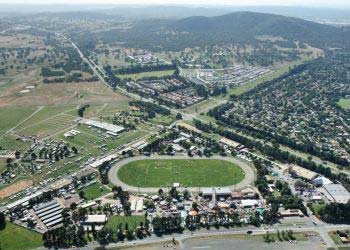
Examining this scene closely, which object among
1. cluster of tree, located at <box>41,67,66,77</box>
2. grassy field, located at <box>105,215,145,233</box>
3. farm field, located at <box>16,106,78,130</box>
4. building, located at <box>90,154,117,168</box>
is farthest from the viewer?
cluster of tree, located at <box>41,67,66,77</box>

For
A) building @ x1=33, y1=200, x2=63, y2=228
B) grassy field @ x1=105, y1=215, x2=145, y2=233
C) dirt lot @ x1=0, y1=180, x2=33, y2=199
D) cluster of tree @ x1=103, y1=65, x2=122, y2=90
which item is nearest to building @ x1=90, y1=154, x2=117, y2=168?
dirt lot @ x1=0, y1=180, x2=33, y2=199

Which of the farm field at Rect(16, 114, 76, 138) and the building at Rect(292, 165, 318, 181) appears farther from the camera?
the farm field at Rect(16, 114, 76, 138)

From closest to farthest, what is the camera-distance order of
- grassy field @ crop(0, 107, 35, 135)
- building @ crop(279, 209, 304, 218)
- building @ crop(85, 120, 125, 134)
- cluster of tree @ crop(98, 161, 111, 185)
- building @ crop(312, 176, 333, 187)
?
building @ crop(279, 209, 304, 218), cluster of tree @ crop(98, 161, 111, 185), building @ crop(312, 176, 333, 187), building @ crop(85, 120, 125, 134), grassy field @ crop(0, 107, 35, 135)

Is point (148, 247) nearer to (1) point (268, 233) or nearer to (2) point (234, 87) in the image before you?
(1) point (268, 233)

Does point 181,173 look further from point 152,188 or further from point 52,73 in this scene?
point 52,73

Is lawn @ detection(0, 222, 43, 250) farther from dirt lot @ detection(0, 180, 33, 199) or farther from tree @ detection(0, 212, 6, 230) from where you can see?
dirt lot @ detection(0, 180, 33, 199)

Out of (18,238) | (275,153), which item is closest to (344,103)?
(275,153)

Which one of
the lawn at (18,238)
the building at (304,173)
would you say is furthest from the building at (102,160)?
the building at (304,173)
